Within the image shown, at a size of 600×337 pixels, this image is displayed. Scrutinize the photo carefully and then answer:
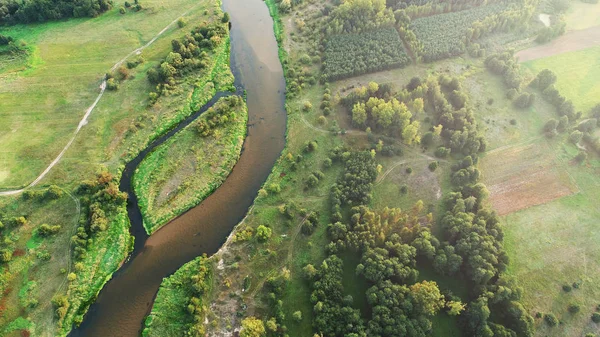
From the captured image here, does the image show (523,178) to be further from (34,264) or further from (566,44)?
(34,264)

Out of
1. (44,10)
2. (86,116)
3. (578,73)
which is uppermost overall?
(44,10)

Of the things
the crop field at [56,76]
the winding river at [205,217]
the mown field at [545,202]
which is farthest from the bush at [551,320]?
the crop field at [56,76]

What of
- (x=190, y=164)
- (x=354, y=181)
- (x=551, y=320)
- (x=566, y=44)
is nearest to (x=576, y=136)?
(x=566, y=44)

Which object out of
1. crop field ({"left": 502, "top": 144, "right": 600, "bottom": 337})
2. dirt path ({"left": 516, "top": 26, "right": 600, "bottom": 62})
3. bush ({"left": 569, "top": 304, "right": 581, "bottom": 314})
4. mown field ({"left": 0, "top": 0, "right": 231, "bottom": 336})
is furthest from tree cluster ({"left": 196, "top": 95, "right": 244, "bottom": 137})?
dirt path ({"left": 516, "top": 26, "right": 600, "bottom": 62})

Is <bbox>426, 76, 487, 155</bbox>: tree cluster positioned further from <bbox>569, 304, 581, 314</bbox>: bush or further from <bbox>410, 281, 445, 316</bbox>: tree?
<bbox>410, 281, 445, 316</bbox>: tree

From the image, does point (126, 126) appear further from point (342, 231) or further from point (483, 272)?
point (483, 272)
